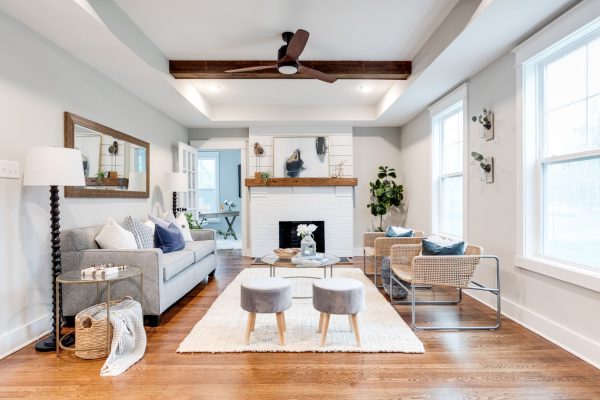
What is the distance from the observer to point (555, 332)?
242 centimetres

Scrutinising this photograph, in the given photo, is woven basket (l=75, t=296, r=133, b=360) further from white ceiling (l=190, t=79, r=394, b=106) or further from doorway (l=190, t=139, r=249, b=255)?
doorway (l=190, t=139, r=249, b=255)

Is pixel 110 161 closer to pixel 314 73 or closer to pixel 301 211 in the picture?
pixel 314 73

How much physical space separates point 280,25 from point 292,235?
3594 millimetres

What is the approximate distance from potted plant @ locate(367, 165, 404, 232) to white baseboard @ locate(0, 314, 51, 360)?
468 centimetres

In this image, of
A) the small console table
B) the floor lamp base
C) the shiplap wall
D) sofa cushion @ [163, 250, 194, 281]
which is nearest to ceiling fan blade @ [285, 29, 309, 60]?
sofa cushion @ [163, 250, 194, 281]

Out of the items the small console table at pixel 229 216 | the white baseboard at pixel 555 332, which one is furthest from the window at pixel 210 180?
the white baseboard at pixel 555 332

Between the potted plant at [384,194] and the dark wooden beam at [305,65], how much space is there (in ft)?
7.11

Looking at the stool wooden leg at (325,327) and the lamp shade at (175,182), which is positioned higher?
the lamp shade at (175,182)

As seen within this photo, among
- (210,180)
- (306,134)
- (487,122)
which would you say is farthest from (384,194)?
(210,180)

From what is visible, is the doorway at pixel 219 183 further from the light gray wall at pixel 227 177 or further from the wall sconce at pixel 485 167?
the wall sconce at pixel 485 167

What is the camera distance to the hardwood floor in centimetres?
184

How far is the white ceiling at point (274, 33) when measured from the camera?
94.9 inches

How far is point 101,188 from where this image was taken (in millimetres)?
3430

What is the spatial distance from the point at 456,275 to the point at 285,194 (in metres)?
3.58
